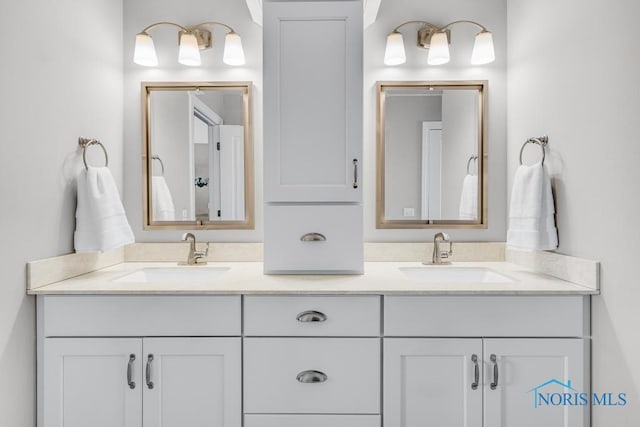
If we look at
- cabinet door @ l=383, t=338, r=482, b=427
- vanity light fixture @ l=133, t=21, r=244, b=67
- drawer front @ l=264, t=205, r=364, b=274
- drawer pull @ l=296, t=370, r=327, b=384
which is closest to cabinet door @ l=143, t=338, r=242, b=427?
drawer pull @ l=296, t=370, r=327, b=384

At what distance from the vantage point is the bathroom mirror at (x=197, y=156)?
7.16ft

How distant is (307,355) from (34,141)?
1.34m

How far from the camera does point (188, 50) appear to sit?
2115mm

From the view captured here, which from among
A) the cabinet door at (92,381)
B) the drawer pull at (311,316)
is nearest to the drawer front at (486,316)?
the drawer pull at (311,316)

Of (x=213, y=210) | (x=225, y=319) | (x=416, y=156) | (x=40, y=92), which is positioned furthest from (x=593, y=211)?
(x=40, y=92)

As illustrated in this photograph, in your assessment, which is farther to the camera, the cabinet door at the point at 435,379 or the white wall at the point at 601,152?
the cabinet door at the point at 435,379

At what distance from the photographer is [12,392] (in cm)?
147

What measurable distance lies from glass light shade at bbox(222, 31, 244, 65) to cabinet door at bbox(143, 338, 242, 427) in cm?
142

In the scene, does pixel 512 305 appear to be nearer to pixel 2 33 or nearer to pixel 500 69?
pixel 500 69

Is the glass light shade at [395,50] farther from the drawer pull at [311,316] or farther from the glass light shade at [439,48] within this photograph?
the drawer pull at [311,316]

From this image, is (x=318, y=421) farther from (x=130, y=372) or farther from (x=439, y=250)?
(x=439, y=250)

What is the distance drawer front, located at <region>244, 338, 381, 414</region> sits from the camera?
1541 mm

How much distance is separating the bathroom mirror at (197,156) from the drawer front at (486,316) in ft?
3.34

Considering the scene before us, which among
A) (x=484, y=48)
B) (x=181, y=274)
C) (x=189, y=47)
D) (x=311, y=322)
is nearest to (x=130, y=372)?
(x=181, y=274)
